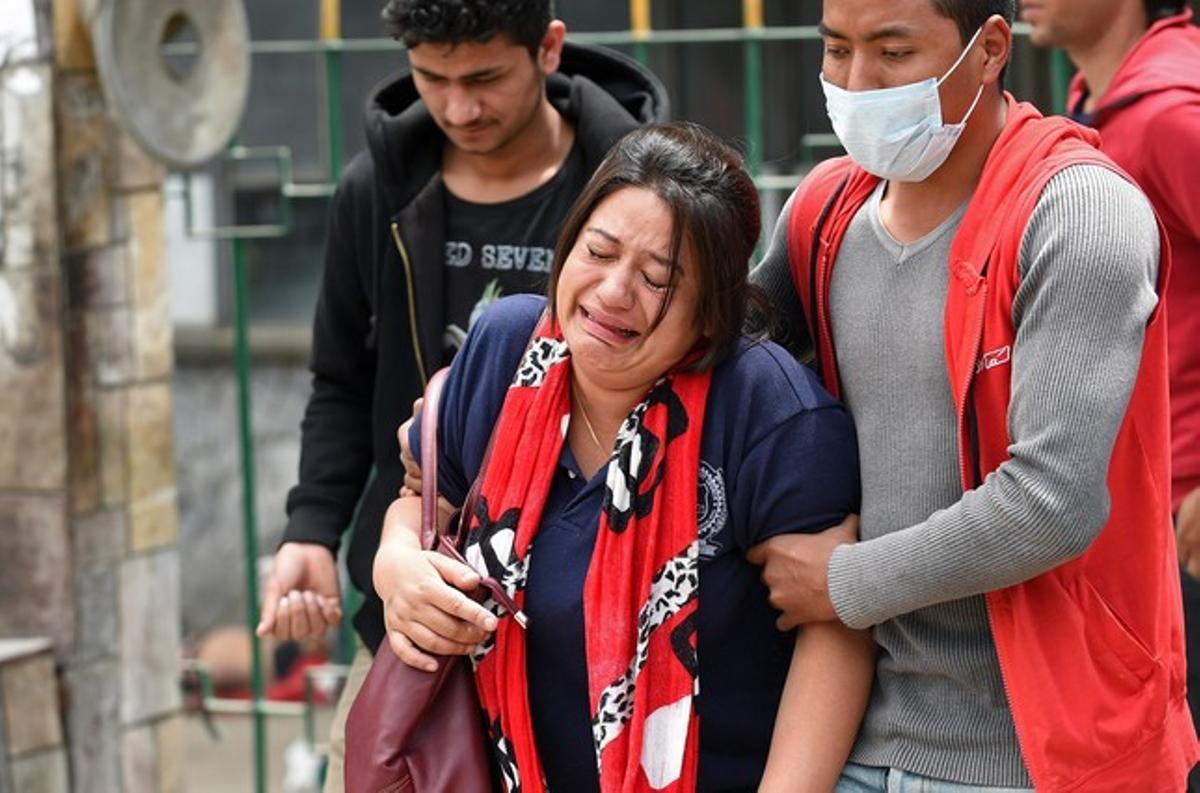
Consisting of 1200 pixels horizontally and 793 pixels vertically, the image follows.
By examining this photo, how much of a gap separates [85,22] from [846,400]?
2.77 metres

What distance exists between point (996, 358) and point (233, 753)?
5.12 metres

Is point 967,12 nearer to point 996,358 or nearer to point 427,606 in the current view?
point 996,358

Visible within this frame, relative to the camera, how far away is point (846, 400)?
8.73 ft

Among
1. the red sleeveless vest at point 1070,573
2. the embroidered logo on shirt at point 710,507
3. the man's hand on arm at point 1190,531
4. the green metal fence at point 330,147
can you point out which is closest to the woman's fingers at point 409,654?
the embroidered logo on shirt at point 710,507

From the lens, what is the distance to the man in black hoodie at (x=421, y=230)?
3.32m

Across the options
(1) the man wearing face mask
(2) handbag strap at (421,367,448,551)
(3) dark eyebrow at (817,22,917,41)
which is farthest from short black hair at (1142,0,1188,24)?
(2) handbag strap at (421,367,448,551)

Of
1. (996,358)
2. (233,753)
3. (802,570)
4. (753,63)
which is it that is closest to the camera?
(996,358)

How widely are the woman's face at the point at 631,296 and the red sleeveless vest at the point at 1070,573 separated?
33 cm

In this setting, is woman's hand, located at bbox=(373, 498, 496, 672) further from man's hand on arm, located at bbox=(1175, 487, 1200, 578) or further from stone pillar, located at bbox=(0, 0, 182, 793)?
stone pillar, located at bbox=(0, 0, 182, 793)

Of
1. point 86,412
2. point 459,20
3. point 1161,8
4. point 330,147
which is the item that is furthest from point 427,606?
point 86,412

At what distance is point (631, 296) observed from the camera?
2.63 m

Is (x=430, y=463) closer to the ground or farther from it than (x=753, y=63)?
closer to the ground

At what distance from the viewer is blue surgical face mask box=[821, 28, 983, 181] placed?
2504 mm

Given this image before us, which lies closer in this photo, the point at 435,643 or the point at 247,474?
the point at 435,643
